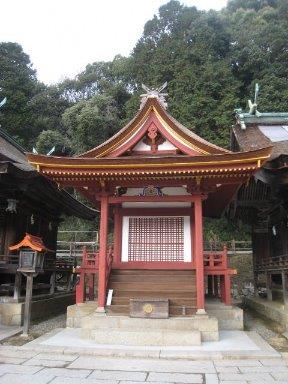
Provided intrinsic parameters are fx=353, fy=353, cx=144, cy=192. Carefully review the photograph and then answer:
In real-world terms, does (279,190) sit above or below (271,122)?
below

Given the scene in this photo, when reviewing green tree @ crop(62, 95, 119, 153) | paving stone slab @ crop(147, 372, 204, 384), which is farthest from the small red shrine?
green tree @ crop(62, 95, 119, 153)

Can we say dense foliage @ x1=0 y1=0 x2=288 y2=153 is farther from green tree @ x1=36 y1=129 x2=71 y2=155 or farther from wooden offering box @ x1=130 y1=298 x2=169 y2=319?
wooden offering box @ x1=130 y1=298 x2=169 y2=319

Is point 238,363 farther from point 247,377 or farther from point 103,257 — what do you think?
point 103,257

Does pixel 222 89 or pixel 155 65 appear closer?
pixel 222 89

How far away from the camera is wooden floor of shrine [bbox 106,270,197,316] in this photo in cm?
1111

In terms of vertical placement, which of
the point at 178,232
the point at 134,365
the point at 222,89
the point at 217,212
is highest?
the point at 222,89

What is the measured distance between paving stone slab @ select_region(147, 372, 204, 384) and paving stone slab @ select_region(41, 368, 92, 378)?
133cm

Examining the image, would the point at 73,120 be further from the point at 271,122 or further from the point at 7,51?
the point at 271,122

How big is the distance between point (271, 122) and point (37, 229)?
45.8 feet

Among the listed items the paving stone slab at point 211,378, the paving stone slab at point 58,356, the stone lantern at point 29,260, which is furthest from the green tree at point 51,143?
the paving stone slab at point 211,378

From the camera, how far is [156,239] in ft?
45.2

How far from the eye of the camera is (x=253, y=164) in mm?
10641

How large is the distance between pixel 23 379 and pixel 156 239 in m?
7.71

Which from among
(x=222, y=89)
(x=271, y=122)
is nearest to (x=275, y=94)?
(x=222, y=89)
